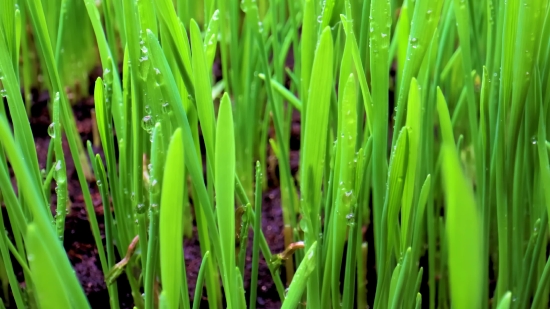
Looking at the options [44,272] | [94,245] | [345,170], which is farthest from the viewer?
[94,245]

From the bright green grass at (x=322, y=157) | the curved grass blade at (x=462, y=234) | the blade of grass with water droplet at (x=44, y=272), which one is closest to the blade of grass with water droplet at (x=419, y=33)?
the bright green grass at (x=322, y=157)

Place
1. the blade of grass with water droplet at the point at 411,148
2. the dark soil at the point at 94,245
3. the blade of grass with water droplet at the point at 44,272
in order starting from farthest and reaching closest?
the dark soil at the point at 94,245, the blade of grass with water droplet at the point at 411,148, the blade of grass with water droplet at the point at 44,272

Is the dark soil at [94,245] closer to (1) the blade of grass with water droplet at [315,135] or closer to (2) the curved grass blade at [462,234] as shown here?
(1) the blade of grass with water droplet at [315,135]

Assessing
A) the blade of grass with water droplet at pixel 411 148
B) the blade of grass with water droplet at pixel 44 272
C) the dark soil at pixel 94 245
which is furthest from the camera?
the dark soil at pixel 94 245

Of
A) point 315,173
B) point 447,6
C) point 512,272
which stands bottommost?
point 512,272

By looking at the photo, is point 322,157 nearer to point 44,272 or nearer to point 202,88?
point 202,88

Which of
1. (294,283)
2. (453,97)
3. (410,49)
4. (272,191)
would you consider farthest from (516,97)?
(272,191)

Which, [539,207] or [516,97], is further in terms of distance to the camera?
[539,207]

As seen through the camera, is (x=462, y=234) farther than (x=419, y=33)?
No

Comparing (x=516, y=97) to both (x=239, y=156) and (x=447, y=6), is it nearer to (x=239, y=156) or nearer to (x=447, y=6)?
(x=447, y=6)

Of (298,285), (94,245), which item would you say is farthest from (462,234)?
(94,245)

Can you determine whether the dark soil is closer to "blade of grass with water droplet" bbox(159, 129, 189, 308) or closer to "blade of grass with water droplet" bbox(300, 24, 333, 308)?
"blade of grass with water droplet" bbox(300, 24, 333, 308)
